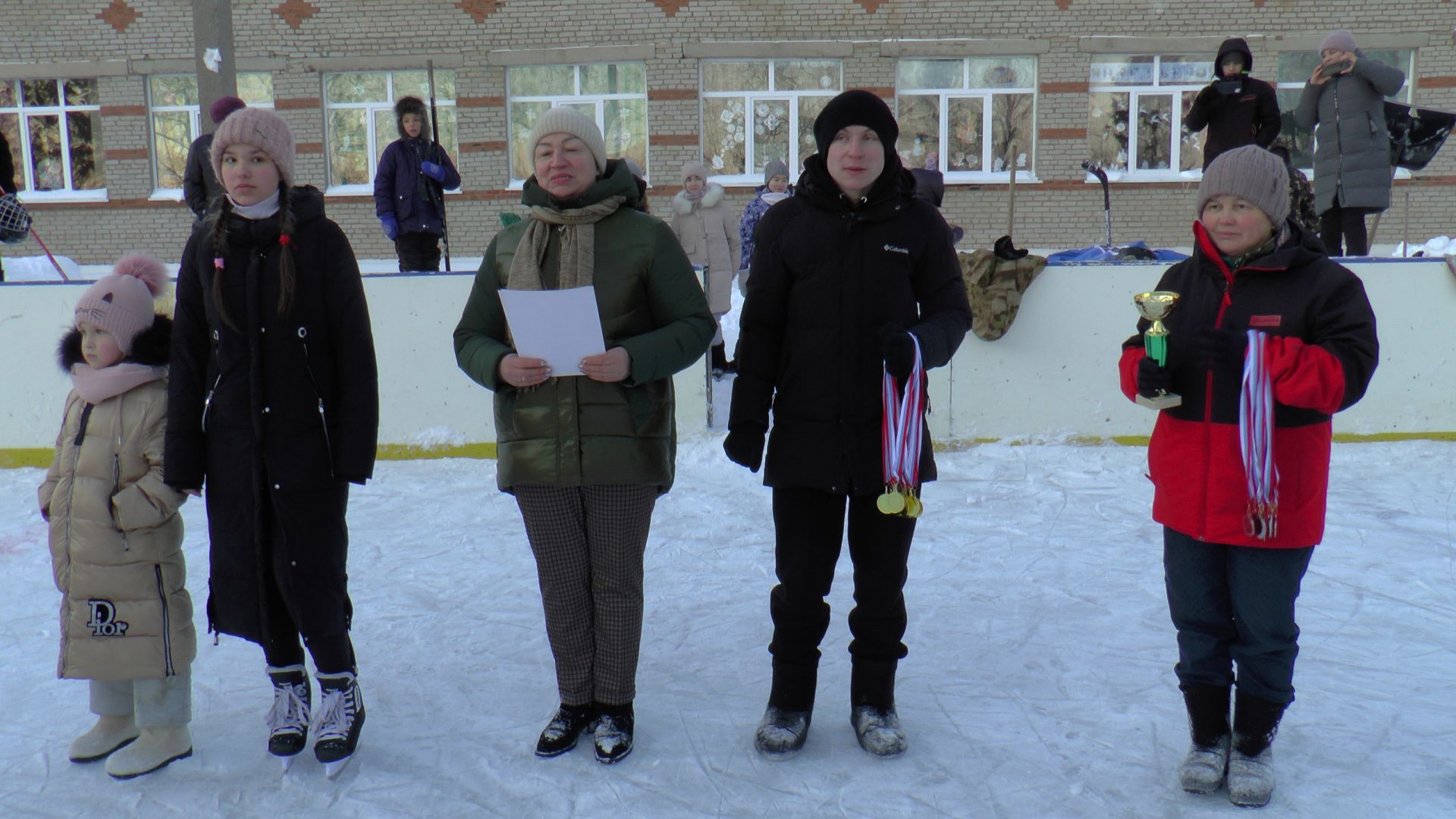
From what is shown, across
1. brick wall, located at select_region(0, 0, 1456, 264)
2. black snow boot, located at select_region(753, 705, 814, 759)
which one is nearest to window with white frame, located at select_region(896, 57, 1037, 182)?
brick wall, located at select_region(0, 0, 1456, 264)

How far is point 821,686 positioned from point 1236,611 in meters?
1.15

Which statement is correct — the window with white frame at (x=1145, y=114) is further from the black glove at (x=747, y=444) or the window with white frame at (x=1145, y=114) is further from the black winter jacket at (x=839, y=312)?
the black glove at (x=747, y=444)

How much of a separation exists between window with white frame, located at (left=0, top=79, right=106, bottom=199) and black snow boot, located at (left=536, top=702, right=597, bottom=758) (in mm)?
15823

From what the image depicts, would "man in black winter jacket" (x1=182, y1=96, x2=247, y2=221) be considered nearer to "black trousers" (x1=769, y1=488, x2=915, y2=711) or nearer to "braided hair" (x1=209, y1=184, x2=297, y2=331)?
"braided hair" (x1=209, y1=184, x2=297, y2=331)

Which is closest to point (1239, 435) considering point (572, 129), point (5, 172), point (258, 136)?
point (572, 129)

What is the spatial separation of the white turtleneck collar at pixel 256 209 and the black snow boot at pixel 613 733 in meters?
1.39

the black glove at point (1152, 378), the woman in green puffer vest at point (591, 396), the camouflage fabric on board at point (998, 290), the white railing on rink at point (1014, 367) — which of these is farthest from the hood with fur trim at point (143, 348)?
the camouflage fabric on board at point (998, 290)

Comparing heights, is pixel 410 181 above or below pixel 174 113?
below

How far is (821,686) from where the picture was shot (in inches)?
122

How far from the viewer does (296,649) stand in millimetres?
2688

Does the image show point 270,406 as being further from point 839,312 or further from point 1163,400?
point 1163,400

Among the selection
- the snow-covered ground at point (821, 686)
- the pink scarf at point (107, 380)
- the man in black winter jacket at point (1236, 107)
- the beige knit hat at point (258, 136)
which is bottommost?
the snow-covered ground at point (821, 686)

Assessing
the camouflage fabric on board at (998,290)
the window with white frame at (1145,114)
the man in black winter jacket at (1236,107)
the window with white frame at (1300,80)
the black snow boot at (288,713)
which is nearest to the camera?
the black snow boot at (288,713)

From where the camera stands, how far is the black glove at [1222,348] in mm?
2311
